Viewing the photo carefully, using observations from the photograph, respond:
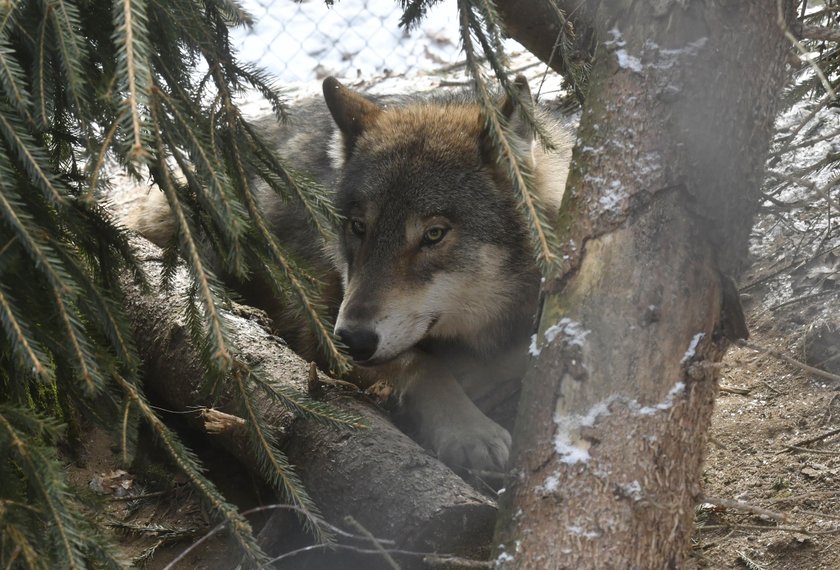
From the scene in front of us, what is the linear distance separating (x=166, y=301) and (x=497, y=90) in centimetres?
230

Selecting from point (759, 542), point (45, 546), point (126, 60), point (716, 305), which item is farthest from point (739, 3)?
point (45, 546)

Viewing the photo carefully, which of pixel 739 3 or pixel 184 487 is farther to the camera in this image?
pixel 184 487

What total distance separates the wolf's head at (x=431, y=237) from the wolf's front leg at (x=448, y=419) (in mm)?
205

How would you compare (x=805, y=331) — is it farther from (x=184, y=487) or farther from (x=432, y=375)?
(x=184, y=487)

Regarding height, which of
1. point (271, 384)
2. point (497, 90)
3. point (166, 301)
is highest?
point (497, 90)

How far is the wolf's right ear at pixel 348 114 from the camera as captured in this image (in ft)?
14.2

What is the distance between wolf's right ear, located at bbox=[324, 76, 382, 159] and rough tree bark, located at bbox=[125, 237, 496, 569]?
3.51 feet

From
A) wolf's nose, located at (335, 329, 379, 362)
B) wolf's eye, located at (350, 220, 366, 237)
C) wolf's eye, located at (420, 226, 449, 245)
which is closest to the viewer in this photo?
wolf's nose, located at (335, 329, 379, 362)

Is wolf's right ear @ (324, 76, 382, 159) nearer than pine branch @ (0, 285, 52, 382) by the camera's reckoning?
No

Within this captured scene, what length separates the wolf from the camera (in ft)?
12.2

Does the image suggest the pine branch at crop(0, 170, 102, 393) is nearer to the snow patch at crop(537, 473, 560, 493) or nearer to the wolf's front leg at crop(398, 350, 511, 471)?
the snow patch at crop(537, 473, 560, 493)

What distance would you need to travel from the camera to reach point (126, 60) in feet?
6.77

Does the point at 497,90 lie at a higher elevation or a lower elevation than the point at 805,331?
higher

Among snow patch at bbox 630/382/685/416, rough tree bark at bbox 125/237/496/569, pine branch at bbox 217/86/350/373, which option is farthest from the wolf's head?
snow patch at bbox 630/382/685/416
